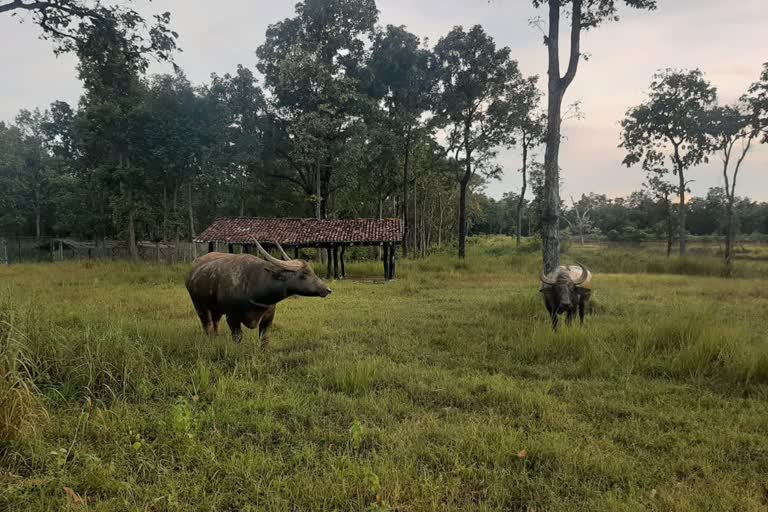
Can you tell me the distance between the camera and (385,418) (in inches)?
144

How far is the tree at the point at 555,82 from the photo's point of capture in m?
9.93

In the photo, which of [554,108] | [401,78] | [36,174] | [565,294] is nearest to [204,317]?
[565,294]

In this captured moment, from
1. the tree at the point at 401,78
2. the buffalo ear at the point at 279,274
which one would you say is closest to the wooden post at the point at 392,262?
the tree at the point at 401,78

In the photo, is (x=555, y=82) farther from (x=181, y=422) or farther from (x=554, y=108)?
(x=181, y=422)

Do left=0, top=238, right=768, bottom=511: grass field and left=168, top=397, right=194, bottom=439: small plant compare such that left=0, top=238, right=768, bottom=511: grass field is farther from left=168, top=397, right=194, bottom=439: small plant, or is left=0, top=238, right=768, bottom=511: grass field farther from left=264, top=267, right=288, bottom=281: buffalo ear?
left=264, top=267, right=288, bottom=281: buffalo ear

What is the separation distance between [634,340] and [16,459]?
256 inches

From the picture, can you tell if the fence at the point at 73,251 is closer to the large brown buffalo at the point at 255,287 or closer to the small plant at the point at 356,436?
the large brown buffalo at the point at 255,287

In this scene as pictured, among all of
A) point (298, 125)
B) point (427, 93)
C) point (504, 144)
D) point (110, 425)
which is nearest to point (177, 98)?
point (298, 125)

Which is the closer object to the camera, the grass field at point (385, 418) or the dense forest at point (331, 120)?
the grass field at point (385, 418)

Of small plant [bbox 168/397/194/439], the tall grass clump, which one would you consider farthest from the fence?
small plant [bbox 168/397/194/439]

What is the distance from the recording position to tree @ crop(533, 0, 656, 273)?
32.6 ft

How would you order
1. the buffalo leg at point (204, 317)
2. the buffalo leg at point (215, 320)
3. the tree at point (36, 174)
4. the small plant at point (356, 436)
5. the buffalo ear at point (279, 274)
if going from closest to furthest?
the small plant at point (356, 436) < the buffalo ear at point (279, 274) < the buffalo leg at point (215, 320) < the buffalo leg at point (204, 317) < the tree at point (36, 174)

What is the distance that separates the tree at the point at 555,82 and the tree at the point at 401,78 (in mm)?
11732

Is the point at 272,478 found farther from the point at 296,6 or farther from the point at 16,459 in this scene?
the point at 296,6
